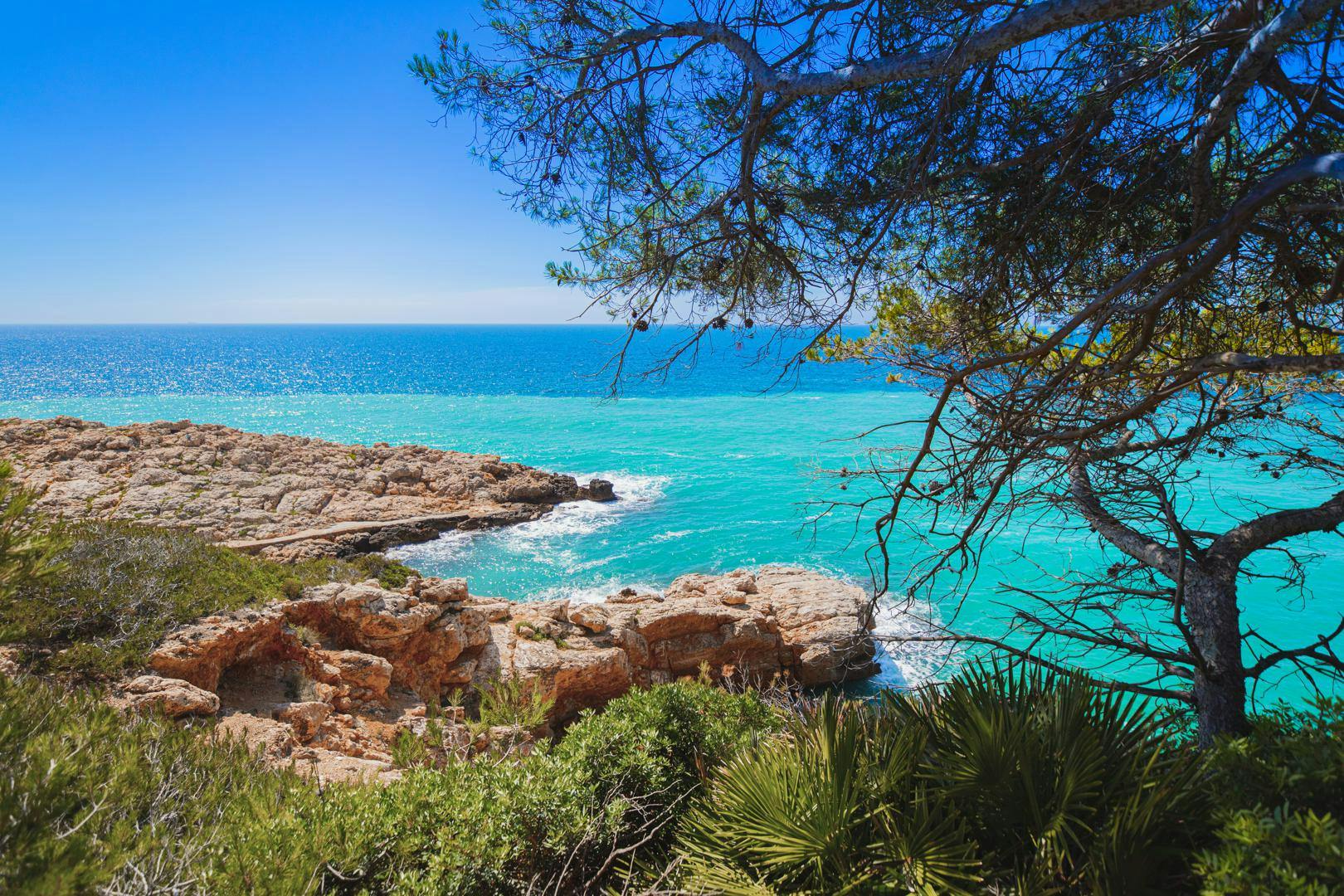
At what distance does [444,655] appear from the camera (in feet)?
29.3

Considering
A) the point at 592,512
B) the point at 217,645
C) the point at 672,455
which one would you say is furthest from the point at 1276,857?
the point at 672,455

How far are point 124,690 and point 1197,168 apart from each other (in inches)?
319

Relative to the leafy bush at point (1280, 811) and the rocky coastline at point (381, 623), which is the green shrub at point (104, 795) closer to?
the rocky coastline at point (381, 623)

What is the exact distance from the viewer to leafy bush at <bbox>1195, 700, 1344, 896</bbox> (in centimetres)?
156

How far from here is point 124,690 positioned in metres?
5.33

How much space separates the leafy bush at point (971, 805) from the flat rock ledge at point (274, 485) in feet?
47.7

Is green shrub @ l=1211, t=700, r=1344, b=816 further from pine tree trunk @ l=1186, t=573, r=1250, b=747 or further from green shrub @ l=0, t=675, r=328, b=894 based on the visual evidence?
green shrub @ l=0, t=675, r=328, b=894

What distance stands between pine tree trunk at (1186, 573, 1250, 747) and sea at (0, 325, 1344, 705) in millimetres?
751

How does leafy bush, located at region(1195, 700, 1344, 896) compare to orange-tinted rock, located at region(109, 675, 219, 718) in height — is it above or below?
above

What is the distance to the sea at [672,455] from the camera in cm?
1090

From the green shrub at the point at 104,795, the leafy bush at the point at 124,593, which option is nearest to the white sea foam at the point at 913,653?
the leafy bush at the point at 124,593

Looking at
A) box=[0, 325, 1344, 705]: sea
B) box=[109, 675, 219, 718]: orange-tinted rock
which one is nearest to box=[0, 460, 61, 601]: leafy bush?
box=[0, 325, 1344, 705]: sea

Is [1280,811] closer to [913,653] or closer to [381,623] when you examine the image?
[381,623]

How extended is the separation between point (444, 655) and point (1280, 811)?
899 centimetres
